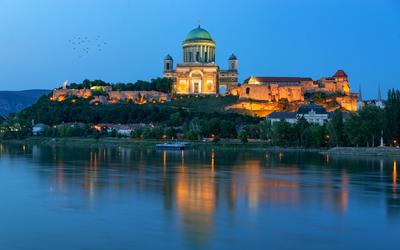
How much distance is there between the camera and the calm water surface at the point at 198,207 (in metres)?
14.2

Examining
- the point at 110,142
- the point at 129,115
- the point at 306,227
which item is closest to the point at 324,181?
the point at 306,227

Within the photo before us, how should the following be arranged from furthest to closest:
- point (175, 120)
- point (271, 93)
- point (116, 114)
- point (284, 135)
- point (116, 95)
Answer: point (116, 95) → point (271, 93) → point (116, 114) → point (175, 120) → point (284, 135)

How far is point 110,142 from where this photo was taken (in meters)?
53.5

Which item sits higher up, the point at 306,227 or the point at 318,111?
the point at 318,111

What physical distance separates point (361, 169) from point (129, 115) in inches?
1366

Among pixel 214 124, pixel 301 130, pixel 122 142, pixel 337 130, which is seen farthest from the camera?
pixel 122 142

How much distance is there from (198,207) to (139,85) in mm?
53501

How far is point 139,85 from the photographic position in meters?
71.1

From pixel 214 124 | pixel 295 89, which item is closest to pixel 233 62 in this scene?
pixel 295 89

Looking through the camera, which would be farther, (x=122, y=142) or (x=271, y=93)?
(x=271, y=93)

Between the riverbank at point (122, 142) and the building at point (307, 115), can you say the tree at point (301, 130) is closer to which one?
the riverbank at point (122, 142)

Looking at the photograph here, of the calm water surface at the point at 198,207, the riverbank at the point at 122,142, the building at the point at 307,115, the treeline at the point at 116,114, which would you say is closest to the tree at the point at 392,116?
the calm water surface at the point at 198,207

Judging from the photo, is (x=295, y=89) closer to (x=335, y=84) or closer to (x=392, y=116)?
(x=335, y=84)

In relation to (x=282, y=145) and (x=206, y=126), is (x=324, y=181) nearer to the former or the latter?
(x=282, y=145)
